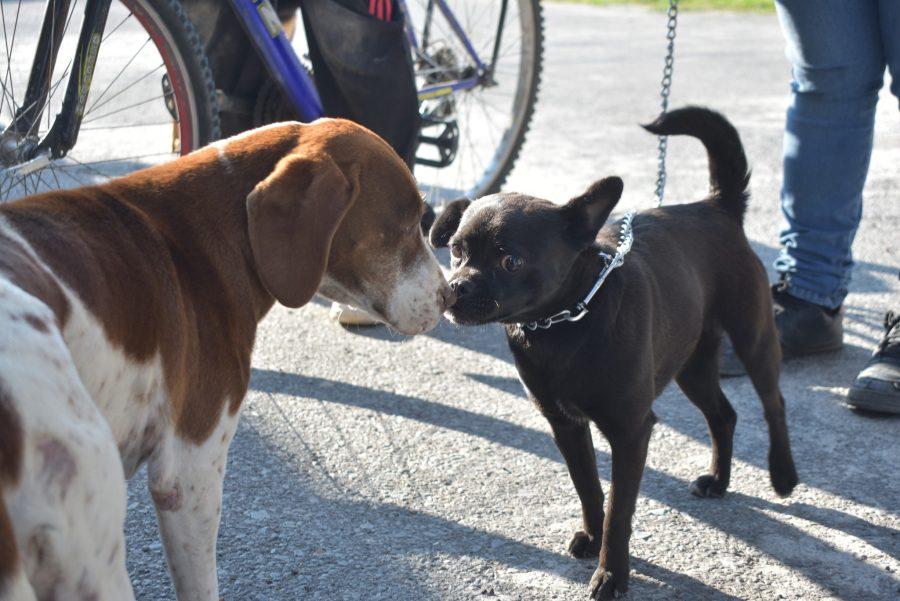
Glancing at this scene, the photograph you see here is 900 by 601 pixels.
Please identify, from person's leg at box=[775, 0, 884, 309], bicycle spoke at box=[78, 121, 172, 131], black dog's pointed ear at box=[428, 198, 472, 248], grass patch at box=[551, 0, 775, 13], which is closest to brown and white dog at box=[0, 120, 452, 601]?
black dog's pointed ear at box=[428, 198, 472, 248]

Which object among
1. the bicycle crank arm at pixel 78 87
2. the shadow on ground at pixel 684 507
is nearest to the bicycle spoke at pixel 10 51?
the bicycle crank arm at pixel 78 87

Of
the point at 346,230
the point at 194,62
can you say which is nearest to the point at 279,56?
the point at 194,62

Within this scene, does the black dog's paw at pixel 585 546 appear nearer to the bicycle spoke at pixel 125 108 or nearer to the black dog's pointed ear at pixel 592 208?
the black dog's pointed ear at pixel 592 208

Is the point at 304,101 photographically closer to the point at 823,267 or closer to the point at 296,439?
the point at 296,439

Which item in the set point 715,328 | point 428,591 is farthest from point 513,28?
point 428,591

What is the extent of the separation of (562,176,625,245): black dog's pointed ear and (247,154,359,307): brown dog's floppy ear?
0.67m

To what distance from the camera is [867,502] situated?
285cm

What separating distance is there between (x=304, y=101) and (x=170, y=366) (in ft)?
6.56

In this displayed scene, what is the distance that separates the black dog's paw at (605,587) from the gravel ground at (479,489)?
6cm

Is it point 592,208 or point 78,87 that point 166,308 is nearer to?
point 592,208

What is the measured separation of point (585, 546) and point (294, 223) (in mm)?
1133

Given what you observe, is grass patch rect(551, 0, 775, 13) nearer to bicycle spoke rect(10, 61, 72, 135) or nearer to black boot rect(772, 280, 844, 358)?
black boot rect(772, 280, 844, 358)

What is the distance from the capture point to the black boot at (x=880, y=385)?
10.9 ft

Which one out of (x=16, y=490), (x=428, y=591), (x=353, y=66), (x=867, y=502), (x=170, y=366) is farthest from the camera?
(x=353, y=66)
